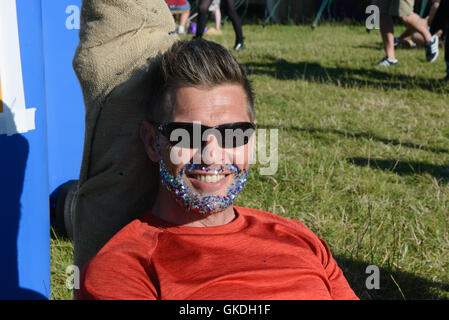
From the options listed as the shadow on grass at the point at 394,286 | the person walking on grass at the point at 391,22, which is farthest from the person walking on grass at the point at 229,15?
the shadow on grass at the point at 394,286

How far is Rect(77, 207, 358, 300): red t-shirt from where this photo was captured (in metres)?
1.57

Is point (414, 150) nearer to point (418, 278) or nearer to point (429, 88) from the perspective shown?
point (418, 278)

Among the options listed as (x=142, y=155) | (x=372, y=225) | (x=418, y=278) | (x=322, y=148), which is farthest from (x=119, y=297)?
(x=322, y=148)

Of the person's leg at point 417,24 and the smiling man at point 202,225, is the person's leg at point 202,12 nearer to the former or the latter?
the person's leg at point 417,24

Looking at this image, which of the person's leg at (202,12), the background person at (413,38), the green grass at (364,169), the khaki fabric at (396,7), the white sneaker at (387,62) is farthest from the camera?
the background person at (413,38)

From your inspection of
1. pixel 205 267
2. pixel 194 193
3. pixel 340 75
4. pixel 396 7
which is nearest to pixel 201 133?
pixel 194 193

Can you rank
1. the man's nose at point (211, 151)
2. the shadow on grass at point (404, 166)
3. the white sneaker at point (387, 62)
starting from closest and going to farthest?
the man's nose at point (211, 151) < the shadow on grass at point (404, 166) < the white sneaker at point (387, 62)

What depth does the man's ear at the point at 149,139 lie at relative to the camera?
1869 mm

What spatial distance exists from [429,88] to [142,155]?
5.62 metres

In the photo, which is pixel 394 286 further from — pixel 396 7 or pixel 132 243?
pixel 396 7

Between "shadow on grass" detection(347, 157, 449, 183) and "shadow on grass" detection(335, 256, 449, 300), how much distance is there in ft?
4.70

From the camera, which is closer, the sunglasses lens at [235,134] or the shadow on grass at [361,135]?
the sunglasses lens at [235,134]

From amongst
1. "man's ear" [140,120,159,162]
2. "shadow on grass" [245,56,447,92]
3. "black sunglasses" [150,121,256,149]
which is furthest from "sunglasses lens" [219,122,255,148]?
"shadow on grass" [245,56,447,92]

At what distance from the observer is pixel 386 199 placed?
3521 millimetres
